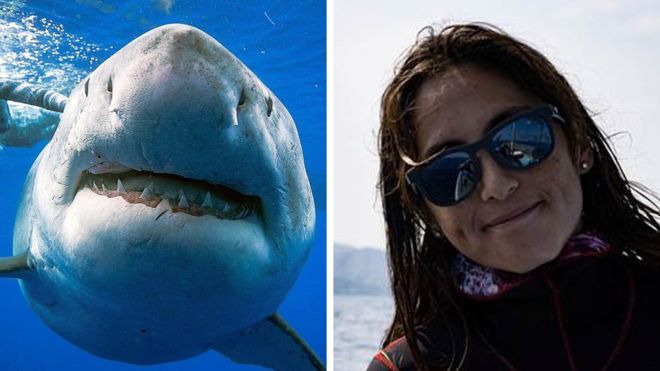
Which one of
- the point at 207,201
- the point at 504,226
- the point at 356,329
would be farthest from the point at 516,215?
the point at 356,329

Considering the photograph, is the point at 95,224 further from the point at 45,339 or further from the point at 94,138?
the point at 45,339

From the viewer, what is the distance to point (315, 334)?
120 ft

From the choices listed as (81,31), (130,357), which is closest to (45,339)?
(81,31)

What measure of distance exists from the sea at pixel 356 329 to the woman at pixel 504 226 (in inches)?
60.1

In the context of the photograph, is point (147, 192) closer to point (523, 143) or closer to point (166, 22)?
point (523, 143)

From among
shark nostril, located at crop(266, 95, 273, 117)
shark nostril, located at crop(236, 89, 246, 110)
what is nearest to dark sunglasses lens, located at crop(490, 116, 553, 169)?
shark nostril, located at crop(236, 89, 246, 110)

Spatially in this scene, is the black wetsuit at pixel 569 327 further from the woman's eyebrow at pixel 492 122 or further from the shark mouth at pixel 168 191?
the shark mouth at pixel 168 191

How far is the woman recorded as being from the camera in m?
0.91

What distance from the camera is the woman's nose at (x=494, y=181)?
0.91 metres

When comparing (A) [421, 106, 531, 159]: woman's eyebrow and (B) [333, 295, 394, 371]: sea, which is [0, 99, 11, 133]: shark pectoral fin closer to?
(B) [333, 295, 394, 371]: sea

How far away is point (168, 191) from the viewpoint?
7.69ft

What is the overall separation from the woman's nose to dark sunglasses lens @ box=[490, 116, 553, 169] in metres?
0.01

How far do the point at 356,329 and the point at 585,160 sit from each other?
4.10 metres

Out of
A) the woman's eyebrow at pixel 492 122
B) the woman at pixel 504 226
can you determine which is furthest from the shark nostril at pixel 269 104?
the woman's eyebrow at pixel 492 122
